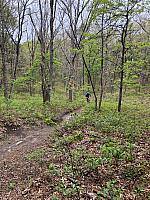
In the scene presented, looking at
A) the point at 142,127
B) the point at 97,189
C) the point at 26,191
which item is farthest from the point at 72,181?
the point at 142,127

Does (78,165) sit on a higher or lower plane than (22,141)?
higher

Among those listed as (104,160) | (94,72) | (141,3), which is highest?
(141,3)

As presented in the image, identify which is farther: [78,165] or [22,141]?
[22,141]

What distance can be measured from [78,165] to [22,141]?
4.61 meters

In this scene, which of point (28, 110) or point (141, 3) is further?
point (28, 110)

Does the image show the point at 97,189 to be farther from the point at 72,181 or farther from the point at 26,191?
the point at 26,191

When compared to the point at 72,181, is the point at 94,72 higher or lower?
higher

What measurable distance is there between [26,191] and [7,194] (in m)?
0.48

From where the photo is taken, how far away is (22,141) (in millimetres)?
11133

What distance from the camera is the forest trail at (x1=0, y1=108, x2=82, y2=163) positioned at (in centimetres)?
949

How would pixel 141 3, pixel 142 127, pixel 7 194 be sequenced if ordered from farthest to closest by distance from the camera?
pixel 141 3 < pixel 142 127 < pixel 7 194

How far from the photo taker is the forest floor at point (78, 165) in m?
5.92

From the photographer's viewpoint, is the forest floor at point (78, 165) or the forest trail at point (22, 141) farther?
the forest trail at point (22, 141)

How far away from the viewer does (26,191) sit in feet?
20.5
